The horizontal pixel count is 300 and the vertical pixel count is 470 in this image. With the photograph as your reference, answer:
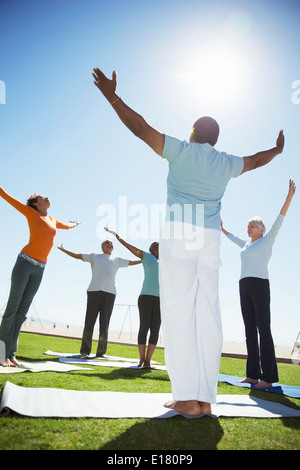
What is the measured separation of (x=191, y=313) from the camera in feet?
6.60

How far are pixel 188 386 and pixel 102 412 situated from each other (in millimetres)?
520

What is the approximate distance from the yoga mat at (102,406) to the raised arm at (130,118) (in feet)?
5.43

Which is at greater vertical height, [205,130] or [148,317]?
[205,130]

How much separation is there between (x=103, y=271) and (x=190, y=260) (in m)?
4.18

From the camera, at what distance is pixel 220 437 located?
1527mm

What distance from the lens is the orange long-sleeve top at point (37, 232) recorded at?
400cm

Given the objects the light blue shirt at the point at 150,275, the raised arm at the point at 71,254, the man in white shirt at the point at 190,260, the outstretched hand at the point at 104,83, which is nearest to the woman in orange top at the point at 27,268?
Answer: the light blue shirt at the point at 150,275

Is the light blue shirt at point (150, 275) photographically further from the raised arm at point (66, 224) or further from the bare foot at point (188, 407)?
the bare foot at point (188, 407)

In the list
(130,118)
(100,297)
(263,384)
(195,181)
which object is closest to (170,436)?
(195,181)

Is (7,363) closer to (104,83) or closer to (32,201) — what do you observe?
(32,201)

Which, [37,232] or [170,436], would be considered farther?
[37,232]

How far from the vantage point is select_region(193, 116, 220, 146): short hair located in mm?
2396

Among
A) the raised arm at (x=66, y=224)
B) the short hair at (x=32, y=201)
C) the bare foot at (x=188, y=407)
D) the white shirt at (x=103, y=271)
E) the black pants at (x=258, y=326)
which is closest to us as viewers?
the bare foot at (x=188, y=407)
